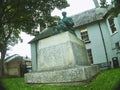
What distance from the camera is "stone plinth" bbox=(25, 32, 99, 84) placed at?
6.30 meters

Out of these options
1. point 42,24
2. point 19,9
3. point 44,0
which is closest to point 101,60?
point 42,24

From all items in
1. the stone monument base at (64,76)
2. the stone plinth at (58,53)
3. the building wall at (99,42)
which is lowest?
the stone monument base at (64,76)

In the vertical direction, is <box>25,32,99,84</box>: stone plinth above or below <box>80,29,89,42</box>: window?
below

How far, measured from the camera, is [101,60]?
73.4 feet

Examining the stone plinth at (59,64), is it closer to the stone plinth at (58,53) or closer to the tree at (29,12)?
the stone plinth at (58,53)

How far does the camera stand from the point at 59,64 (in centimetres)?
734

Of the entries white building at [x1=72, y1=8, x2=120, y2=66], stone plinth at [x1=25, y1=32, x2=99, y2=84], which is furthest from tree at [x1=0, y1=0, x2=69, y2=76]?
white building at [x1=72, y1=8, x2=120, y2=66]

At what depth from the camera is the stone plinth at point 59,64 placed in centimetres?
630

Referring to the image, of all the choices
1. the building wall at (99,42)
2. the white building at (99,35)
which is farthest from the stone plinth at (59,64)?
the building wall at (99,42)

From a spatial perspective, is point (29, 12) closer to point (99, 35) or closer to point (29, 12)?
point (29, 12)

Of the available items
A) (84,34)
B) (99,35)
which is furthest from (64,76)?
(84,34)

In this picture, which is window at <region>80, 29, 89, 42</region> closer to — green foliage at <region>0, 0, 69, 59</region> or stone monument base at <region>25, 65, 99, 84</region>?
green foliage at <region>0, 0, 69, 59</region>

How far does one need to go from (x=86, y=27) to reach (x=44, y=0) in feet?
36.3

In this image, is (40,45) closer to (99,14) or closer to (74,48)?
(74,48)
